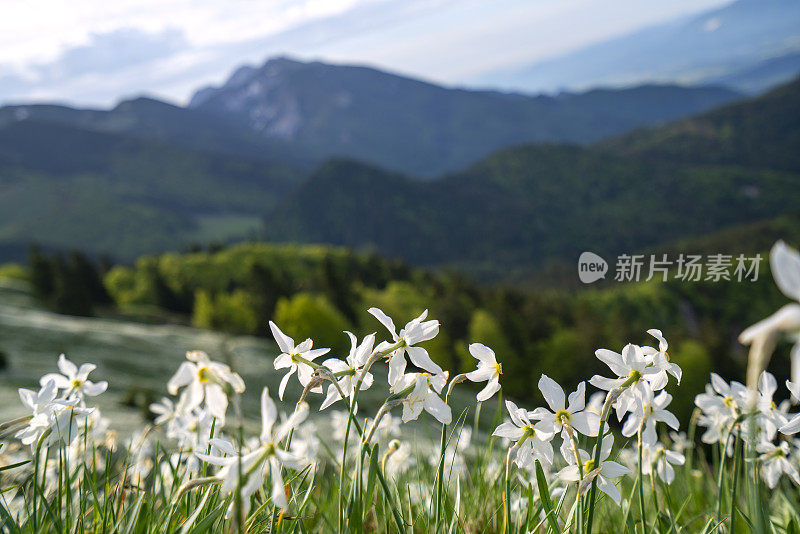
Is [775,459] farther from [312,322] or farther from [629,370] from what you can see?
[312,322]

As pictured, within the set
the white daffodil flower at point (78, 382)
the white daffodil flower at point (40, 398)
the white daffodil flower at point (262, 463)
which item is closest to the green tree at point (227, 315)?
the white daffodil flower at point (78, 382)

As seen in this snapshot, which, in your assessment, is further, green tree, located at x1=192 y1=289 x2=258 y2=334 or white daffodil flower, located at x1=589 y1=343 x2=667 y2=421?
green tree, located at x1=192 y1=289 x2=258 y2=334

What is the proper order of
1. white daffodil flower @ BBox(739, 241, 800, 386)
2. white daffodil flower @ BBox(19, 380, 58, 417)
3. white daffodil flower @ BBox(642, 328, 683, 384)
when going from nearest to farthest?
white daffodil flower @ BBox(739, 241, 800, 386) < white daffodil flower @ BBox(642, 328, 683, 384) < white daffodil flower @ BBox(19, 380, 58, 417)

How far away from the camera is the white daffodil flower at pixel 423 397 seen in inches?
62.6

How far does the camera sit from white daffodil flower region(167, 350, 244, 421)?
4.27ft

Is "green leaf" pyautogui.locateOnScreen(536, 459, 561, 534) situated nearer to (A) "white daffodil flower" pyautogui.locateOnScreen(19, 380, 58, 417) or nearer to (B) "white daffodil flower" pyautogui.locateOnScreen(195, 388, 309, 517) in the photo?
(B) "white daffodil flower" pyautogui.locateOnScreen(195, 388, 309, 517)

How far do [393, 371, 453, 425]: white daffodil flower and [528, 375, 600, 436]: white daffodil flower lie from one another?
0.88 ft

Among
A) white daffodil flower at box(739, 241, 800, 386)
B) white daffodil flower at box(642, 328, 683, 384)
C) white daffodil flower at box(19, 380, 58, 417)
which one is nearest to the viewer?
white daffodil flower at box(739, 241, 800, 386)

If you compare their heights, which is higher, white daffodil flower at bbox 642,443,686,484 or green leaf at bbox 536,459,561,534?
green leaf at bbox 536,459,561,534

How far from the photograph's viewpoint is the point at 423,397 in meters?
1.61

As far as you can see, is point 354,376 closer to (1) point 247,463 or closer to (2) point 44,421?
(1) point 247,463

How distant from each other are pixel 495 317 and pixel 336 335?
17.9 meters

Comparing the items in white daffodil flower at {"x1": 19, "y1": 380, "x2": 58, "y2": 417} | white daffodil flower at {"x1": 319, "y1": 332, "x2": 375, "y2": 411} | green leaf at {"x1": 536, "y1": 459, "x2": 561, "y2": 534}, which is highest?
white daffodil flower at {"x1": 319, "y1": 332, "x2": 375, "y2": 411}

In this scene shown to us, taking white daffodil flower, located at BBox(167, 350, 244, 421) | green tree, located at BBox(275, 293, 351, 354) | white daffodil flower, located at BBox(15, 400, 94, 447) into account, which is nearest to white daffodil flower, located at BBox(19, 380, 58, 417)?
white daffodil flower, located at BBox(15, 400, 94, 447)
